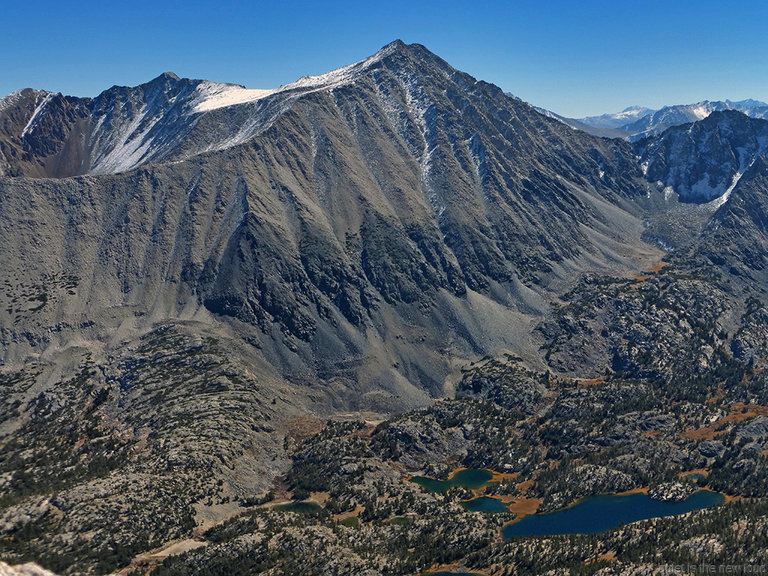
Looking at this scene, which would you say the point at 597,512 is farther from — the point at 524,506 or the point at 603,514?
the point at 524,506

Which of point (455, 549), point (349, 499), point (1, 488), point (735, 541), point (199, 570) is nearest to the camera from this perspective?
point (735, 541)

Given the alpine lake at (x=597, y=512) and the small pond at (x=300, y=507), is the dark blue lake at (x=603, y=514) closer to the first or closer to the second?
the alpine lake at (x=597, y=512)

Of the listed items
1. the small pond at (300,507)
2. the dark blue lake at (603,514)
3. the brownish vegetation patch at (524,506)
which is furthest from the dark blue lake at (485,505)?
the small pond at (300,507)

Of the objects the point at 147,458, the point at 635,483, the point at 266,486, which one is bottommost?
the point at 635,483

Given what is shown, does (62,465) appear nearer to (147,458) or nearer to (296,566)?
(147,458)

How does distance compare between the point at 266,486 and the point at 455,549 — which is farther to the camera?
the point at 266,486

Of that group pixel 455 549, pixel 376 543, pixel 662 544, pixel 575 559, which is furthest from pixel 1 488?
pixel 662 544

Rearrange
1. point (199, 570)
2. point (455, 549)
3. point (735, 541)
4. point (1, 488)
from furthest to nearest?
point (1, 488), point (455, 549), point (199, 570), point (735, 541)

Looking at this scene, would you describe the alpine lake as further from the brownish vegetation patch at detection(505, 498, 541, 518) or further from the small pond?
the small pond
